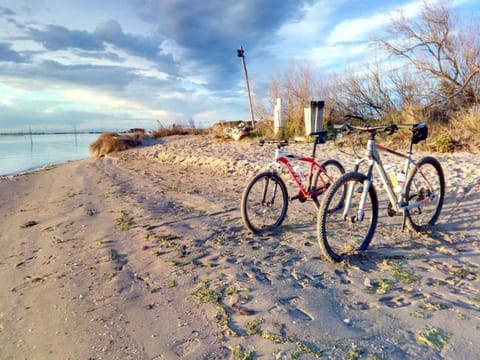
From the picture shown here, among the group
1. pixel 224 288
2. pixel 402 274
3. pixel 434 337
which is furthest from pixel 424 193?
pixel 224 288

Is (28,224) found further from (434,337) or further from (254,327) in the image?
(434,337)

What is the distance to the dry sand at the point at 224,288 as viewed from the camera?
6.79 ft

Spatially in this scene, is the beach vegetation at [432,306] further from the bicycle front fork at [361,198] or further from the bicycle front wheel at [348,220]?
the bicycle front fork at [361,198]

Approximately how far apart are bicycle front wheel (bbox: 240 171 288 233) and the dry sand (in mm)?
165

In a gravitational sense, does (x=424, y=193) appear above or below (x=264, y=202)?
above

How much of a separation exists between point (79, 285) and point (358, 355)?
2.21 m

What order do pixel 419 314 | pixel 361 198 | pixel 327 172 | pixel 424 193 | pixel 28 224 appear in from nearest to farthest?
pixel 419 314 < pixel 361 198 < pixel 424 193 < pixel 327 172 < pixel 28 224

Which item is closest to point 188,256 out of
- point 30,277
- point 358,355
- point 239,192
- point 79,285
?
point 79,285

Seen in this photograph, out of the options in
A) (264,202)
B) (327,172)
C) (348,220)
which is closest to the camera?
(348,220)

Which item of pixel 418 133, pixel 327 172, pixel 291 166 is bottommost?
pixel 327 172

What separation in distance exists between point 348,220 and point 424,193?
3.29 ft

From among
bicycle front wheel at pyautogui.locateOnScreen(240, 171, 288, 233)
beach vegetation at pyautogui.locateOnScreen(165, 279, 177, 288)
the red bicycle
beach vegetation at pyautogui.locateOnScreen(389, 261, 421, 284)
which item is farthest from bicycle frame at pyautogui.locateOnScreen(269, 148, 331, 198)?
beach vegetation at pyautogui.locateOnScreen(165, 279, 177, 288)

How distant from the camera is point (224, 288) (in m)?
2.67

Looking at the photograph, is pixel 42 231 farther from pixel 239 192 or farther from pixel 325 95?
pixel 325 95
